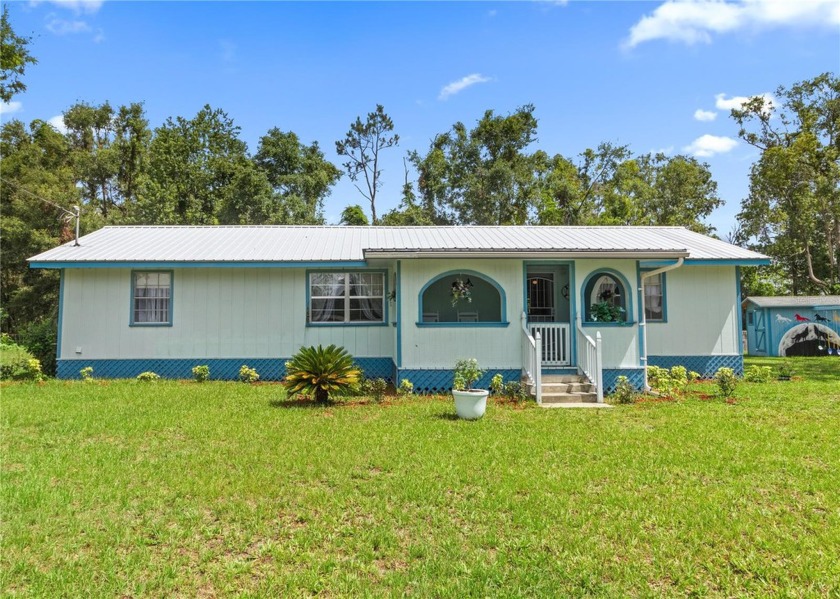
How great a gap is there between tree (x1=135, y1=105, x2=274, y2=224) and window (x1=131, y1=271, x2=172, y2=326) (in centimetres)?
1421

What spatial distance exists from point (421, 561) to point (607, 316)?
8104 mm

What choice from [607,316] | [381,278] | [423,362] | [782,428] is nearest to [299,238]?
[381,278]

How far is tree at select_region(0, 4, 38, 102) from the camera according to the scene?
1566cm

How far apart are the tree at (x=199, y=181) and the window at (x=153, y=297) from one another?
14.2 metres

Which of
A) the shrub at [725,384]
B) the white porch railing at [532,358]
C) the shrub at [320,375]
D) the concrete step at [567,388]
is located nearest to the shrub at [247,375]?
the shrub at [320,375]

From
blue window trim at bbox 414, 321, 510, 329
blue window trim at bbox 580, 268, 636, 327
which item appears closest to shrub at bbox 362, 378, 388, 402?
blue window trim at bbox 414, 321, 510, 329

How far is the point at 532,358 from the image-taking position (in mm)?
9680

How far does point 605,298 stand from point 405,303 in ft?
16.2

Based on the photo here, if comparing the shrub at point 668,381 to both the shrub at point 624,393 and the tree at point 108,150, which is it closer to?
the shrub at point 624,393

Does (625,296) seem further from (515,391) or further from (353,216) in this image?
(353,216)

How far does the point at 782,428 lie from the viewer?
282 inches

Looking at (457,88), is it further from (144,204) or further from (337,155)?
(144,204)

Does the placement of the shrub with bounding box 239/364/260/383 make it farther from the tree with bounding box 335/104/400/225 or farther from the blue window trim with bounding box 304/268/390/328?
the tree with bounding box 335/104/400/225

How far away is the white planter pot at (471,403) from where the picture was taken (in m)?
7.69
